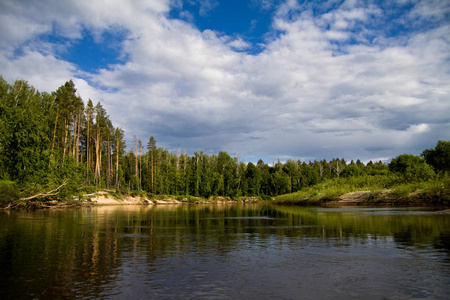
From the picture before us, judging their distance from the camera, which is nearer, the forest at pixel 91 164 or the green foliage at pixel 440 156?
the forest at pixel 91 164

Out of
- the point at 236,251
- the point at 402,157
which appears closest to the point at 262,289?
the point at 236,251

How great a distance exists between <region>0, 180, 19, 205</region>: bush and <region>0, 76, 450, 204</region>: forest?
0.13 metres

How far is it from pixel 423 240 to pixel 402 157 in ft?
298

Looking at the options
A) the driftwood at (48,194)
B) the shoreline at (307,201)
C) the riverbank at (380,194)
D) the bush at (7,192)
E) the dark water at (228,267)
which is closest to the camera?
the dark water at (228,267)

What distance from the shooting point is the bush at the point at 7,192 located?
4862 centimetres

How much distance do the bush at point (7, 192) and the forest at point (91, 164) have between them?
0.13 meters

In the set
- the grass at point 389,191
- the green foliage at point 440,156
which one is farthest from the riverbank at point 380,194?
the green foliage at point 440,156

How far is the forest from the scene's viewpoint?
5534 cm

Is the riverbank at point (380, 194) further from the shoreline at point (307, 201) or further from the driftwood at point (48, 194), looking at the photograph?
the driftwood at point (48, 194)

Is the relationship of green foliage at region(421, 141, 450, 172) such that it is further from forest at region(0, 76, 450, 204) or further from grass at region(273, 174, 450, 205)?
grass at region(273, 174, 450, 205)

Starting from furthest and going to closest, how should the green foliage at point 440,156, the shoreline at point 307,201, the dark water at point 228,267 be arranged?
1. the green foliage at point 440,156
2. the shoreline at point 307,201
3. the dark water at point 228,267

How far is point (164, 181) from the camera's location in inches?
5148

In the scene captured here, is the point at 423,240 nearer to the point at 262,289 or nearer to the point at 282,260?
the point at 282,260

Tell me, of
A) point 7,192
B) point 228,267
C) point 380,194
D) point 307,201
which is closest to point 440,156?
point 307,201
